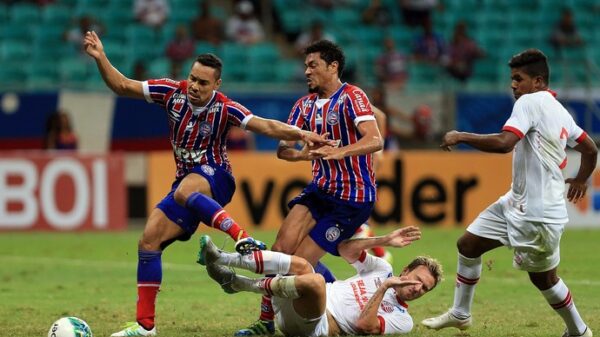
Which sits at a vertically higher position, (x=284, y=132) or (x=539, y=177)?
(x=284, y=132)

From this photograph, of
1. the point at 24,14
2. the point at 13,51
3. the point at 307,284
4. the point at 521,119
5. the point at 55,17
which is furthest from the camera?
the point at 24,14

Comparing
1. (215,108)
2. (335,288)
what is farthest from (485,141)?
(215,108)

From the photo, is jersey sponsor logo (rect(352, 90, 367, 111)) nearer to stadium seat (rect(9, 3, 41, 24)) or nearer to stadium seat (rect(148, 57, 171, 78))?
stadium seat (rect(148, 57, 171, 78))

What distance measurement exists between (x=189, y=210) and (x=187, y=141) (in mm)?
600

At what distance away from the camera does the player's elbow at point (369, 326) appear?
9.02m

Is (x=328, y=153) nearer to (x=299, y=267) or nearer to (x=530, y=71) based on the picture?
(x=299, y=267)

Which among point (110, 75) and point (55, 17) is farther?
point (55, 17)

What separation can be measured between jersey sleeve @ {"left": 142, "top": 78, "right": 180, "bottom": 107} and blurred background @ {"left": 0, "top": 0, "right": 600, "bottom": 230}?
30.8ft

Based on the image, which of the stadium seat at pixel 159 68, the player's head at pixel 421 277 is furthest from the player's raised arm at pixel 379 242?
the stadium seat at pixel 159 68

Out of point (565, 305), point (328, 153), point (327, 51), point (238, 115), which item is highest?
point (327, 51)

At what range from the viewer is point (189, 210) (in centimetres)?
930

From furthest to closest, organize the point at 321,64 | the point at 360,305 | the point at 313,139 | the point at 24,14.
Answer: the point at 24,14, the point at 321,64, the point at 313,139, the point at 360,305

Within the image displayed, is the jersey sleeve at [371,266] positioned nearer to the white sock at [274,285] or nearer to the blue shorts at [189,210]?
the white sock at [274,285]

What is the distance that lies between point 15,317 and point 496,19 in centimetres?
1859
